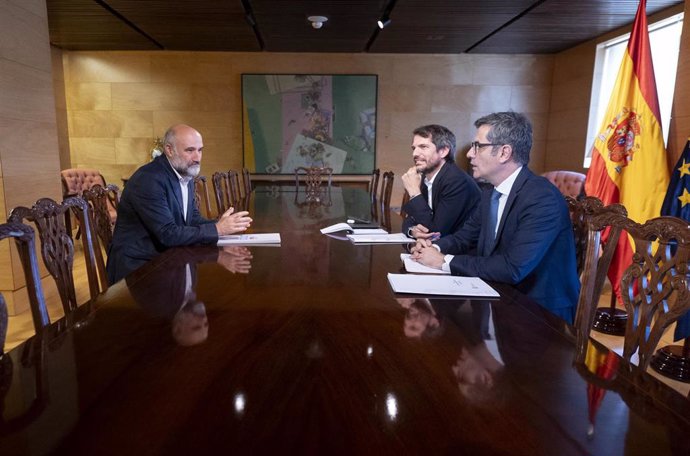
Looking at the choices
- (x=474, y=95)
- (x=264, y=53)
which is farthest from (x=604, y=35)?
(x=264, y=53)

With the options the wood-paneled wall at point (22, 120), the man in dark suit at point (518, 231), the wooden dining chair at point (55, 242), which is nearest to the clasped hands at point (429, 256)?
the man in dark suit at point (518, 231)

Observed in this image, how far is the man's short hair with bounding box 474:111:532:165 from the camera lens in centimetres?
171

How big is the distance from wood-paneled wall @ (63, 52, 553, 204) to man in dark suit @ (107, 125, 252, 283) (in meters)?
4.43

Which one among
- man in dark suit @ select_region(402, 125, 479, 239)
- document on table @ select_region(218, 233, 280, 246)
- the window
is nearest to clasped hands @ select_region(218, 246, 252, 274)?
document on table @ select_region(218, 233, 280, 246)

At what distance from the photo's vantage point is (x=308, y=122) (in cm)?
664

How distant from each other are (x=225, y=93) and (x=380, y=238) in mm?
5221

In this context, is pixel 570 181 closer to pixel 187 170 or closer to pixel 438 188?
pixel 438 188

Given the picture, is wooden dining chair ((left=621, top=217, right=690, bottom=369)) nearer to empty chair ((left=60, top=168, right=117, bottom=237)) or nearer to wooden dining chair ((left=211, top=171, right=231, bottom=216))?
wooden dining chair ((left=211, top=171, right=231, bottom=216))

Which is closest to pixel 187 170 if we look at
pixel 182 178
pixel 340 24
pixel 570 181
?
pixel 182 178

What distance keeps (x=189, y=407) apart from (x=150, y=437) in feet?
0.25

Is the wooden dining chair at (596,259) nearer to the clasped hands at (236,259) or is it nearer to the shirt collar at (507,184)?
the shirt collar at (507,184)

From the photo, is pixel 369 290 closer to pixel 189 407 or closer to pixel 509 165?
pixel 189 407

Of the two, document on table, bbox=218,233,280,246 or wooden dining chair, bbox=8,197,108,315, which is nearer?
wooden dining chair, bbox=8,197,108,315

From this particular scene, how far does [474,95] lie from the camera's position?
658 cm
